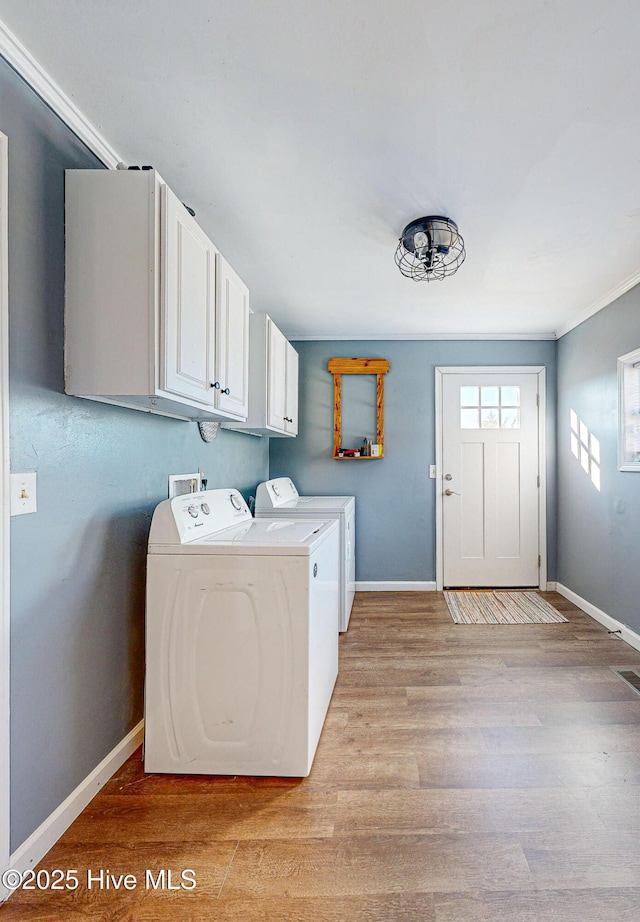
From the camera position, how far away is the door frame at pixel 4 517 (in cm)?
124

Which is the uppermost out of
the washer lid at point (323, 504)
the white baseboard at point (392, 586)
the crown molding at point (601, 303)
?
the crown molding at point (601, 303)

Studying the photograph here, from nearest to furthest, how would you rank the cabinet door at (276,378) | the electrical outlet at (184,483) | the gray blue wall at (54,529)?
the gray blue wall at (54,529) → the electrical outlet at (184,483) → the cabinet door at (276,378)

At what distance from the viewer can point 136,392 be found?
59.0 inches

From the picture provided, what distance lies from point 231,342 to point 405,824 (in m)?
2.01

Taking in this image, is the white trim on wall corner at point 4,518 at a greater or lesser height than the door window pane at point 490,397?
lesser

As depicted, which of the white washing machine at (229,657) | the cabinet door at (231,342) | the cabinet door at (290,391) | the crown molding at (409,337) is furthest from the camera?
the crown molding at (409,337)

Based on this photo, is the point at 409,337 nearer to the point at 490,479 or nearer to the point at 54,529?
the point at 490,479

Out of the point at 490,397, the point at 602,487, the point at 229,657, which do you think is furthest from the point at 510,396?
the point at 229,657

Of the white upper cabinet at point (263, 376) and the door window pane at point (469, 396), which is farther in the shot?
the door window pane at point (469, 396)

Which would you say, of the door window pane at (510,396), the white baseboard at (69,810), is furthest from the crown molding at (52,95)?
the door window pane at (510,396)

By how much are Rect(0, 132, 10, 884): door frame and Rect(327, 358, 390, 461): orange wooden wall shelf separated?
315cm

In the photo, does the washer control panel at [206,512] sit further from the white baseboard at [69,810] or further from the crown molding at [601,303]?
the crown molding at [601,303]

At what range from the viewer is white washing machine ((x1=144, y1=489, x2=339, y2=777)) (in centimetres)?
173

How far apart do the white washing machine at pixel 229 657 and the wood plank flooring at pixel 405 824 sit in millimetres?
107
